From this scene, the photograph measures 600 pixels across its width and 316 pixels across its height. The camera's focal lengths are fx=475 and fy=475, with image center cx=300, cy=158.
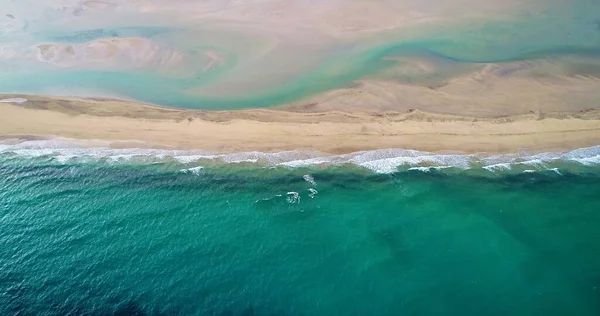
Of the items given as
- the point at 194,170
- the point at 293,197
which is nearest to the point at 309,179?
the point at 293,197

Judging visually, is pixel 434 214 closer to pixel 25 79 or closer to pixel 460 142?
pixel 460 142

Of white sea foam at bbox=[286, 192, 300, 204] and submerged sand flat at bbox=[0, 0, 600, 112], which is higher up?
submerged sand flat at bbox=[0, 0, 600, 112]

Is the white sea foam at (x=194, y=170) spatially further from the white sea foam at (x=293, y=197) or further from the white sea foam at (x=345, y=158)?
the white sea foam at (x=293, y=197)

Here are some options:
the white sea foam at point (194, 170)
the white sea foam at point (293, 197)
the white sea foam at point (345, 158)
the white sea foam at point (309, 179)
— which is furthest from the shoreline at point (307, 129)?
the white sea foam at point (293, 197)

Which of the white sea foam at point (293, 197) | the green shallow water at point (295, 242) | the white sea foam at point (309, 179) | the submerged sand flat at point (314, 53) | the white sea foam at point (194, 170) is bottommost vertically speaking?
the green shallow water at point (295, 242)

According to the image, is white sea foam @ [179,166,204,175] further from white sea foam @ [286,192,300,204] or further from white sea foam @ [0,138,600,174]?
white sea foam @ [286,192,300,204]

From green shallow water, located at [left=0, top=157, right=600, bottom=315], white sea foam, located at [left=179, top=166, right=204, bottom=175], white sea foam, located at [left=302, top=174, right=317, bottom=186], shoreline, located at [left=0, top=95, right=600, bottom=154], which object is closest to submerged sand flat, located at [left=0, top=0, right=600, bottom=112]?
shoreline, located at [left=0, top=95, right=600, bottom=154]
